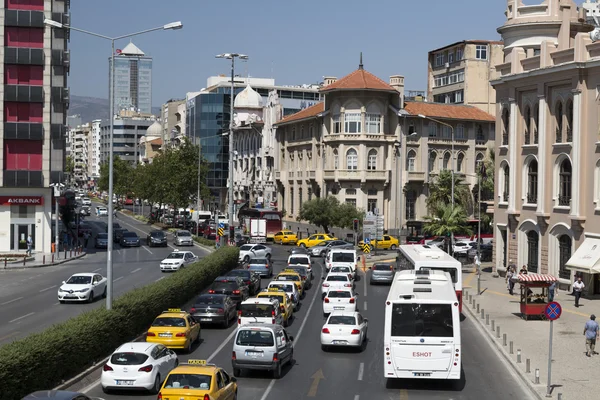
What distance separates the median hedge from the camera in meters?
19.5

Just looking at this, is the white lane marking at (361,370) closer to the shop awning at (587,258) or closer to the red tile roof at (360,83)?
the shop awning at (587,258)

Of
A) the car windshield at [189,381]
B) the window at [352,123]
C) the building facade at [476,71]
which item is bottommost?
the car windshield at [189,381]

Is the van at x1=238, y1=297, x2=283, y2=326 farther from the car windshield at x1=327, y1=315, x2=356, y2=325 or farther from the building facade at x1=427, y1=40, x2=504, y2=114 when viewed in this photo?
the building facade at x1=427, y1=40, x2=504, y2=114

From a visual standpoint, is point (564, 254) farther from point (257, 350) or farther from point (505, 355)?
point (257, 350)

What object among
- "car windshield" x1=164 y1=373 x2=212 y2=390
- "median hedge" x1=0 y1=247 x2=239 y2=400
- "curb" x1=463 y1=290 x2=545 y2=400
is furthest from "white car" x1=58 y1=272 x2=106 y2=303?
"car windshield" x1=164 y1=373 x2=212 y2=390

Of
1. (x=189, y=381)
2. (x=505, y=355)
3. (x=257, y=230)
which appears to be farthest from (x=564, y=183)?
(x=257, y=230)

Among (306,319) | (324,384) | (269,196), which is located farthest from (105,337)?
(269,196)

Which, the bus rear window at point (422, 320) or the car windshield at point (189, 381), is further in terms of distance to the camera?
the bus rear window at point (422, 320)

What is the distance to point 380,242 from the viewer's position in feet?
263

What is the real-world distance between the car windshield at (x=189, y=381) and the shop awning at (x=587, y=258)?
98.6 feet

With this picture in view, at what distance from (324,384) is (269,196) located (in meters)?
86.8

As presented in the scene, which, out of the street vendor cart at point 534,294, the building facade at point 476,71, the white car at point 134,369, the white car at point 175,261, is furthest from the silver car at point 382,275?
the building facade at point 476,71

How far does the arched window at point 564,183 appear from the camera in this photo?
49.8m

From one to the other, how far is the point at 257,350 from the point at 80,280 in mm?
19670
